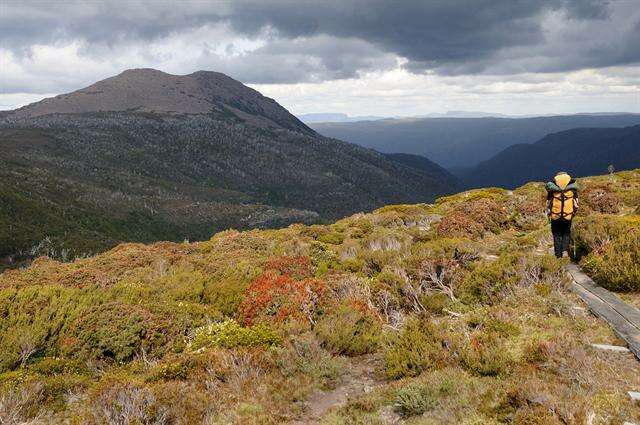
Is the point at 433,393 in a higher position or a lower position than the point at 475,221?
higher

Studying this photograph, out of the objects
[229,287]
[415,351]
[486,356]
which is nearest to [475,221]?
[229,287]

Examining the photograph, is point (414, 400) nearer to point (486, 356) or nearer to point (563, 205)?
point (486, 356)

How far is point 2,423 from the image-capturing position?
5.78m

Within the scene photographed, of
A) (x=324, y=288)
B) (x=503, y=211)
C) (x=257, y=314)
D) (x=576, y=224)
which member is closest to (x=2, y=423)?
(x=257, y=314)

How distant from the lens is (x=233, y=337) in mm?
8117

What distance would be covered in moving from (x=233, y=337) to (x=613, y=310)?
6.41 meters

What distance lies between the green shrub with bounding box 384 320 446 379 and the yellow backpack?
561 centimetres

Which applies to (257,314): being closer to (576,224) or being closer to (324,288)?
(324,288)

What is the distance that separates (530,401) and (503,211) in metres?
16.8

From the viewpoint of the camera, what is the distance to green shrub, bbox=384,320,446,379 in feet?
21.7

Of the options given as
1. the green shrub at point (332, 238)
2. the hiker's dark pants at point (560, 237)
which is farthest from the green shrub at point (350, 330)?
the green shrub at point (332, 238)

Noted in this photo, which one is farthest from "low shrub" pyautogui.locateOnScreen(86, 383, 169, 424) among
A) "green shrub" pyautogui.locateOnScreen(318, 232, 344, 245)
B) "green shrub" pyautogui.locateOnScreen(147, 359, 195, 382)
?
"green shrub" pyautogui.locateOnScreen(318, 232, 344, 245)

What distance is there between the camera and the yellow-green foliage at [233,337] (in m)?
7.95

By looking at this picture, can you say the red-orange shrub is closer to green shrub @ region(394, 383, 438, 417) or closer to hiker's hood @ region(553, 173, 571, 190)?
green shrub @ region(394, 383, 438, 417)
